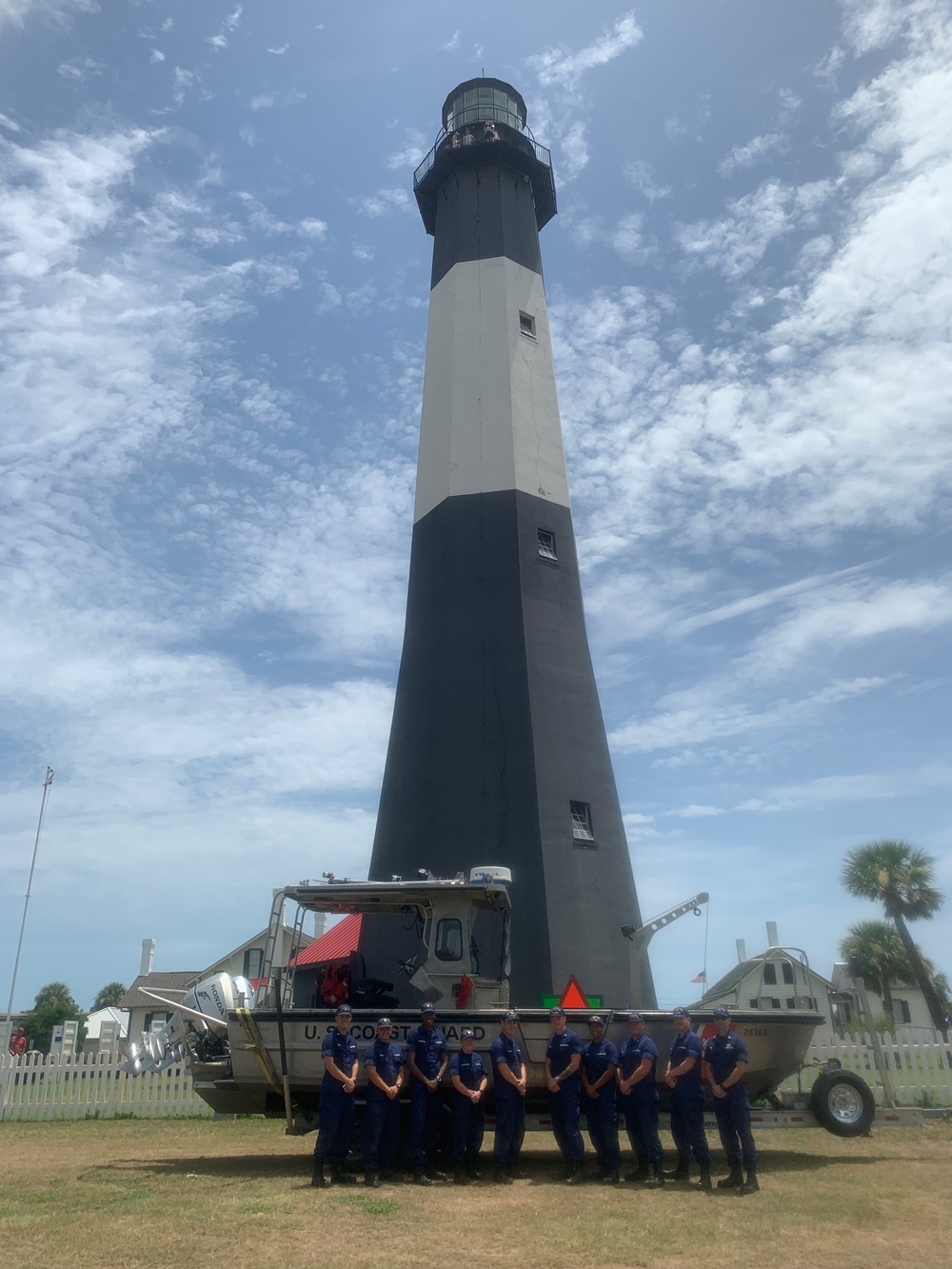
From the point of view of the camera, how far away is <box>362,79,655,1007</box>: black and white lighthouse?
51.8ft

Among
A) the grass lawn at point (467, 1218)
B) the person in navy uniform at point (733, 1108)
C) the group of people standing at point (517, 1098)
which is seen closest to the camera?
the grass lawn at point (467, 1218)

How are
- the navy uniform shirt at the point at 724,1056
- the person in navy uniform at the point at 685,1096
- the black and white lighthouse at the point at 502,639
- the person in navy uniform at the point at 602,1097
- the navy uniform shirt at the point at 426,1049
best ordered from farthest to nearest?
the black and white lighthouse at the point at 502,639 → the navy uniform shirt at the point at 426,1049 → the person in navy uniform at the point at 602,1097 → the person in navy uniform at the point at 685,1096 → the navy uniform shirt at the point at 724,1056

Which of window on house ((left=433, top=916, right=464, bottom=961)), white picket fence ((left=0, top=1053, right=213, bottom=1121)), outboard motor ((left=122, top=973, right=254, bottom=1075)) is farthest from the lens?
white picket fence ((left=0, top=1053, right=213, bottom=1121))

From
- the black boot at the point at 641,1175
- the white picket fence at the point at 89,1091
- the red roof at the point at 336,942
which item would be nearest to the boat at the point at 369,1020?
the black boot at the point at 641,1175

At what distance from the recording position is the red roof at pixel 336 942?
24141mm

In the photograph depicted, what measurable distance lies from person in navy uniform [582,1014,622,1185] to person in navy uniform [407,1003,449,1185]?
4.87ft

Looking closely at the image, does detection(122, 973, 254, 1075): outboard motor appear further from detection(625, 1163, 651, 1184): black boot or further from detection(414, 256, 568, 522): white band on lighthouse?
detection(414, 256, 568, 522): white band on lighthouse

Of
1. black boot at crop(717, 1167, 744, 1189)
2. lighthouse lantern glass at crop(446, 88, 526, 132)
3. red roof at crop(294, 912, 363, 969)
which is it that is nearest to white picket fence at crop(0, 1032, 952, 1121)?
red roof at crop(294, 912, 363, 969)

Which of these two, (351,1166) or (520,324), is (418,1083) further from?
(520,324)

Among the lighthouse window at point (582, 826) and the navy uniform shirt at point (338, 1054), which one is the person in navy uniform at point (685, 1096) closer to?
the navy uniform shirt at point (338, 1054)

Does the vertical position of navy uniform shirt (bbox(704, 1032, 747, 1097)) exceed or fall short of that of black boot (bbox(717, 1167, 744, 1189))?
it exceeds it

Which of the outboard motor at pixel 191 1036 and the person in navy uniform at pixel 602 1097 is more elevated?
the outboard motor at pixel 191 1036

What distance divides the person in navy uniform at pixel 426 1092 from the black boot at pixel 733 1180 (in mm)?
2665

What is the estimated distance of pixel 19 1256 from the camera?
630 cm
